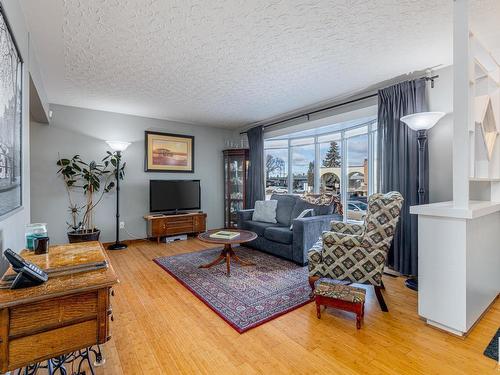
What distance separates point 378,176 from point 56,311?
357 centimetres

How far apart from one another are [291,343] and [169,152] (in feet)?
14.3

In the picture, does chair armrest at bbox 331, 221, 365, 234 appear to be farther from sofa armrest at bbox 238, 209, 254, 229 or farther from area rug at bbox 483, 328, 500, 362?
sofa armrest at bbox 238, 209, 254, 229

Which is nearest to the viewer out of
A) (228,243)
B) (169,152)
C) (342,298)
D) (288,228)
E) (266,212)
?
(342,298)

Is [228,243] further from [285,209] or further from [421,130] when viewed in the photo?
[421,130]

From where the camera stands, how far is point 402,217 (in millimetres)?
3070

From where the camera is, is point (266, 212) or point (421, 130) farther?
point (266, 212)

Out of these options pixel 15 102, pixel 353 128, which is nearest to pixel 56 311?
pixel 15 102

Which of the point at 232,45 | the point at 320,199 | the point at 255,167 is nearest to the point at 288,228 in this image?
the point at 320,199

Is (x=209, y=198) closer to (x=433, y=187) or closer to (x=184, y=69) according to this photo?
(x=184, y=69)

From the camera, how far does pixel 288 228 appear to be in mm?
3828

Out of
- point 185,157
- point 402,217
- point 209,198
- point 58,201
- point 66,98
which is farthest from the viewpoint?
point 209,198

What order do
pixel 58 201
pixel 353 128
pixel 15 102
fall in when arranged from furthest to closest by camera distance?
pixel 353 128, pixel 58 201, pixel 15 102

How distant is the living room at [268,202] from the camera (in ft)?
4.85

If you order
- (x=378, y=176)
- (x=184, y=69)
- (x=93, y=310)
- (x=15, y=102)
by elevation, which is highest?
(x=184, y=69)
